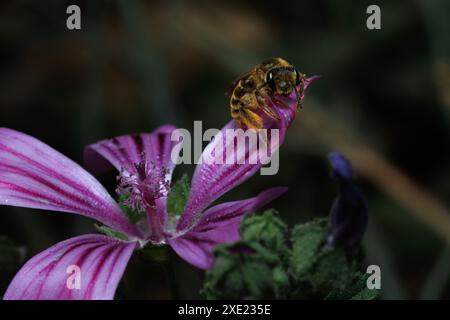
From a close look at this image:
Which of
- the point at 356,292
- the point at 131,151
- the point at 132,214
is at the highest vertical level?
the point at 131,151

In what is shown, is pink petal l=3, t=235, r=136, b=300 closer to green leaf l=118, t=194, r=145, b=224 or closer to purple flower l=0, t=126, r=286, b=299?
purple flower l=0, t=126, r=286, b=299

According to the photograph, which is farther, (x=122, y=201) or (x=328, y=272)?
(x=122, y=201)

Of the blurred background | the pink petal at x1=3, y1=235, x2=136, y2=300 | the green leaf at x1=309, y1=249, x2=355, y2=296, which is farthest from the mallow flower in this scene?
the blurred background

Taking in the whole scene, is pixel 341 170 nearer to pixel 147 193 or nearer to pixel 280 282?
pixel 280 282

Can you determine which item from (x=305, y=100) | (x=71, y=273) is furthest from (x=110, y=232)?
(x=305, y=100)

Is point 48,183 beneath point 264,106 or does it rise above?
beneath
